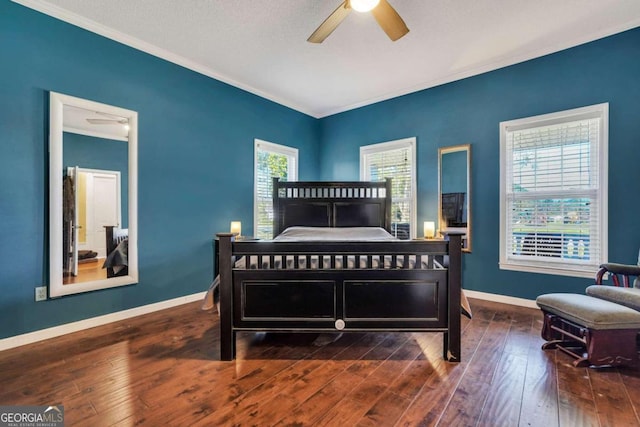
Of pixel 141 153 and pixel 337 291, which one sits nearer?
pixel 337 291

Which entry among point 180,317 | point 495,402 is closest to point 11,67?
point 180,317

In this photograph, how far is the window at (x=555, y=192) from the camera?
10.0ft

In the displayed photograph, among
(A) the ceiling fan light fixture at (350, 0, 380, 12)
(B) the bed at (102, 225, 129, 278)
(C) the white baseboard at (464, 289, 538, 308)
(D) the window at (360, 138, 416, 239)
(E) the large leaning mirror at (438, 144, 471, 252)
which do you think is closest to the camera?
(A) the ceiling fan light fixture at (350, 0, 380, 12)

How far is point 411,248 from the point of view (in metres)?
2.17

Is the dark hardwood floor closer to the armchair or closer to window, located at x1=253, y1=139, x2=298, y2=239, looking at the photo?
the armchair

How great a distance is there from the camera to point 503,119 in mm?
3625

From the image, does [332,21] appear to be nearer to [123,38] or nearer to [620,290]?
[123,38]

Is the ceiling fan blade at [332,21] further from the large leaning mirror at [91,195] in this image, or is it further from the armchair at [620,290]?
the armchair at [620,290]

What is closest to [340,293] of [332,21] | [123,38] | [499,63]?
[332,21]

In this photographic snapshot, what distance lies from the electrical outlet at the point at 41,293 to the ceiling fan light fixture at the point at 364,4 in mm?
3593

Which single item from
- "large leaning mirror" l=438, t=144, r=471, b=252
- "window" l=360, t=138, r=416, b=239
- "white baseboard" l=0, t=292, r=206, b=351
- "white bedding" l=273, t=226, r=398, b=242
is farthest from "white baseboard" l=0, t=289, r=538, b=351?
"white bedding" l=273, t=226, r=398, b=242

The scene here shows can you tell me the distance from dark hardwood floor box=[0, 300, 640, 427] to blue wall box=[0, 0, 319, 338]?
2.27 feet

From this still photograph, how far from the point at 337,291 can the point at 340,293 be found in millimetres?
28

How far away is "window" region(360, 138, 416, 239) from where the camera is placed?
4422 mm
